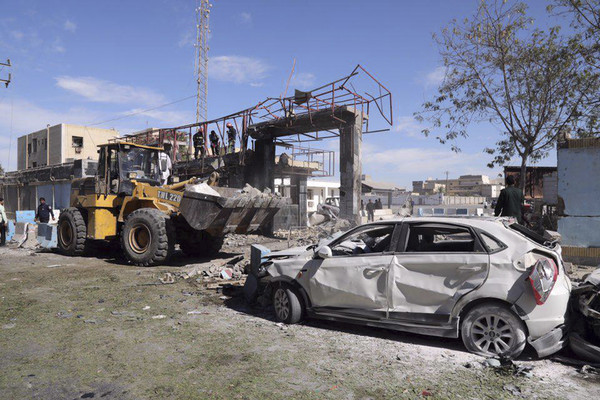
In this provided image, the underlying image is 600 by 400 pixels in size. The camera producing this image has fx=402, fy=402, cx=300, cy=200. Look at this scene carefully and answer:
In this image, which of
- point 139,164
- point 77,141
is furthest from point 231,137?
point 77,141

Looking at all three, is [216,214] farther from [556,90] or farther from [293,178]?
[293,178]

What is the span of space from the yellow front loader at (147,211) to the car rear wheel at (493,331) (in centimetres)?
590

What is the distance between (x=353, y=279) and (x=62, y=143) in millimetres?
40128

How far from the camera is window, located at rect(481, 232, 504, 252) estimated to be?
4.15m

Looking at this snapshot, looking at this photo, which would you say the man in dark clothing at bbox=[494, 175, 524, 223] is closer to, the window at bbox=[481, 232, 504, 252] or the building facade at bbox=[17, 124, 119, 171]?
the window at bbox=[481, 232, 504, 252]

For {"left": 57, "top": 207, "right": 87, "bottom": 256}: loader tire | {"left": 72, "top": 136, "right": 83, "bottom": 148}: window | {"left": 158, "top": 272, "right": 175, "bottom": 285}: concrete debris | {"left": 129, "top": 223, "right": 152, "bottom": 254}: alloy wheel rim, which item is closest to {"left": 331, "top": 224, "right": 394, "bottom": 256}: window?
{"left": 158, "top": 272, "right": 175, "bottom": 285}: concrete debris

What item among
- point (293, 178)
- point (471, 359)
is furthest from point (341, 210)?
point (293, 178)

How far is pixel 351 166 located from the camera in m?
14.9

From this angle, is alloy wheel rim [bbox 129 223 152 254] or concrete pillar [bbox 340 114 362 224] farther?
concrete pillar [bbox 340 114 362 224]

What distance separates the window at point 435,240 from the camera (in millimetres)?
4445

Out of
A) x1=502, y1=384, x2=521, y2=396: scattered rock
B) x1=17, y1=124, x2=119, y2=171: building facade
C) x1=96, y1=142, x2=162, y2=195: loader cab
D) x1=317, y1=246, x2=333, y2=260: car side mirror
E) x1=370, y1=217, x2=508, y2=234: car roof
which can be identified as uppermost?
x1=17, y1=124, x2=119, y2=171: building facade

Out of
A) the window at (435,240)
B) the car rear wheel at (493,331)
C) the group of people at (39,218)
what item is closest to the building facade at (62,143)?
the group of people at (39,218)

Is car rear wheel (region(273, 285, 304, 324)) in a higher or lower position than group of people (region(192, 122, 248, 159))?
lower

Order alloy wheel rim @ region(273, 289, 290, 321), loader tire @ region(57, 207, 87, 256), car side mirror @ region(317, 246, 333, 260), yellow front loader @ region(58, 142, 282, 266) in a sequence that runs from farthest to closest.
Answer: loader tire @ region(57, 207, 87, 256) < yellow front loader @ region(58, 142, 282, 266) < alloy wheel rim @ region(273, 289, 290, 321) < car side mirror @ region(317, 246, 333, 260)
